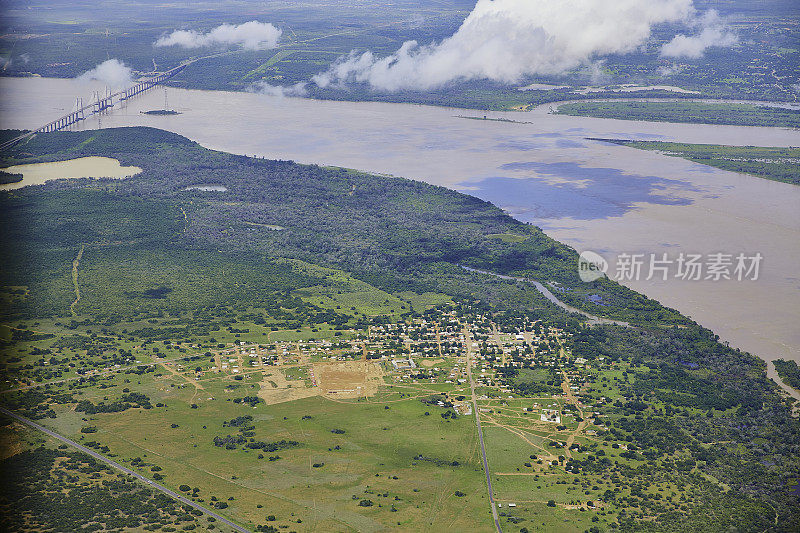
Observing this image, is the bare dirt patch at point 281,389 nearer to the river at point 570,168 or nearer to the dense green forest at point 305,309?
the dense green forest at point 305,309

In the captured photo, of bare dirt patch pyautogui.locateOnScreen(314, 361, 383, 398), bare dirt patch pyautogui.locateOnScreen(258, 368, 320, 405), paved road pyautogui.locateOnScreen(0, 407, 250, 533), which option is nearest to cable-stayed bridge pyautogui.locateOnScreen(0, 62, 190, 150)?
bare dirt patch pyautogui.locateOnScreen(258, 368, 320, 405)

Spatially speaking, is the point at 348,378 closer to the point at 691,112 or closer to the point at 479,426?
the point at 479,426

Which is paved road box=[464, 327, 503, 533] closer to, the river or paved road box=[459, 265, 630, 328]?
paved road box=[459, 265, 630, 328]

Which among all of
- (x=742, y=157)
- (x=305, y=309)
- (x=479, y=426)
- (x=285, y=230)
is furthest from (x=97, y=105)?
(x=479, y=426)

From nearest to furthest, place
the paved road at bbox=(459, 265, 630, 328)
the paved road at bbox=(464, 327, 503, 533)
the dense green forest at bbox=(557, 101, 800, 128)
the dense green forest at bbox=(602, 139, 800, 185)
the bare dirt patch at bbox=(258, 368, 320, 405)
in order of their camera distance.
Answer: the paved road at bbox=(464, 327, 503, 533) < the bare dirt patch at bbox=(258, 368, 320, 405) < the paved road at bbox=(459, 265, 630, 328) < the dense green forest at bbox=(602, 139, 800, 185) < the dense green forest at bbox=(557, 101, 800, 128)

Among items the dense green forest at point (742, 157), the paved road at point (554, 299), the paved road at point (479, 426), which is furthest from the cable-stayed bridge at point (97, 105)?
the dense green forest at point (742, 157)
